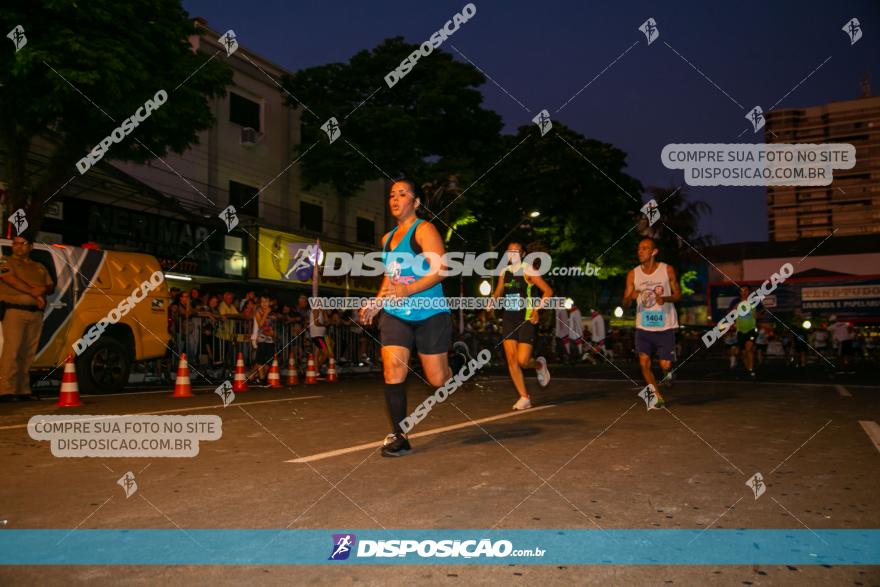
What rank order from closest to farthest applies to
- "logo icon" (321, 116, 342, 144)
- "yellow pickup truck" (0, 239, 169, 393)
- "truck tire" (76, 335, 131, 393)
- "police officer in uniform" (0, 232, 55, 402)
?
"police officer in uniform" (0, 232, 55, 402) < "yellow pickup truck" (0, 239, 169, 393) < "truck tire" (76, 335, 131, 393) < "logo icon" (321, 116, 342, 144)

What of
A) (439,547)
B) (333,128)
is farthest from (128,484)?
(333,128)

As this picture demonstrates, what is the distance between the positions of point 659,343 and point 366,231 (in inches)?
1121

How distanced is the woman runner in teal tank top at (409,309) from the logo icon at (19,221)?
35.4 ft

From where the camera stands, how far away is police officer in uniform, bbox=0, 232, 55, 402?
952cm

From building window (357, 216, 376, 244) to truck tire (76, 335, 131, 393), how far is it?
80.4 feet

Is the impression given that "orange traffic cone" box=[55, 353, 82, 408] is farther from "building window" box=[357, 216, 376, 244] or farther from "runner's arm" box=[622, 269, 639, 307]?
"building window" box=[357, 216, 376, 244]

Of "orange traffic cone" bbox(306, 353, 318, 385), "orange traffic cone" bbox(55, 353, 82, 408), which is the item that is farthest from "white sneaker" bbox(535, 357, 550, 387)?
"orange traffic cone" bbox(55, 353, 82, 408)

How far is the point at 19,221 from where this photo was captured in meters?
13.7

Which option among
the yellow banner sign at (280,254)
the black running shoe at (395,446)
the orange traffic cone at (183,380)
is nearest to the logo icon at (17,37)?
the orange traffic cone at (183,380)

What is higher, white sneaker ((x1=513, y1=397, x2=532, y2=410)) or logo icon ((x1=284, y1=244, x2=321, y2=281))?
logo icon ((x1=284, y1=244, x2=321, y2=281))

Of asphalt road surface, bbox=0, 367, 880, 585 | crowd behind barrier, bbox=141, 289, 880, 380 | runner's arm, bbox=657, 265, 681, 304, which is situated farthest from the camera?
crowd behind barrier, bbox=141, 289, 880, 380

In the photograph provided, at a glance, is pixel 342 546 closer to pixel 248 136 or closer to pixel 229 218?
pixel 229 218

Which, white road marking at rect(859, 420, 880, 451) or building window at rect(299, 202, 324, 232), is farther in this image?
building window at rect(299, 202, 324, 232)

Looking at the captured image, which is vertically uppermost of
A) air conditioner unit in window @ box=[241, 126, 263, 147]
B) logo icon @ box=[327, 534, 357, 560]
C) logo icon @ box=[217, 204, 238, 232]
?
air conditioner unit in window @ box=[241, 126, 263, 147]
